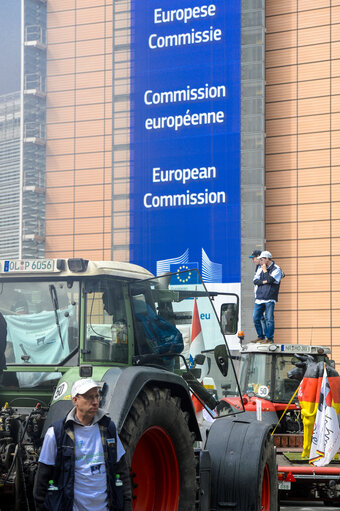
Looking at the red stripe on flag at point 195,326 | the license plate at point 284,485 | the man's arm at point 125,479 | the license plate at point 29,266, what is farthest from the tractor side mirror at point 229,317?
the license plate at point 284,485

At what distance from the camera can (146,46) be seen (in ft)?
149

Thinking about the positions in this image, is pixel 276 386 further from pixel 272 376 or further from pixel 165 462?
pixel 165 462

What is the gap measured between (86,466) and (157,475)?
256 centimetres

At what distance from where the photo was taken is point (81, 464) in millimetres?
5676

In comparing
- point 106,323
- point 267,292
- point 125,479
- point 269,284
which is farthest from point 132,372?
point 269,284

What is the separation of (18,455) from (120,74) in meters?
41.5

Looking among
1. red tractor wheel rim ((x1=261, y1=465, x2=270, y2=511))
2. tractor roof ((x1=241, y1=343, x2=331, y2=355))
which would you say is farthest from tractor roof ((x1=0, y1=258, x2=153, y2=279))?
tractor roof ((x1=241, y1=343, x2=331, y2=355))

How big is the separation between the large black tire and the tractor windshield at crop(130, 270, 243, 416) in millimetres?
335

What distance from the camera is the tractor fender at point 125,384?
7.02 meters

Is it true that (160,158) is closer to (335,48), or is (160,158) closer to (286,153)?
(286,153)

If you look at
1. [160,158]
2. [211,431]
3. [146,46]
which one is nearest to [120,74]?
[146,46]

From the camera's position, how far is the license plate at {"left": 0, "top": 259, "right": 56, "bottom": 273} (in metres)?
7.87

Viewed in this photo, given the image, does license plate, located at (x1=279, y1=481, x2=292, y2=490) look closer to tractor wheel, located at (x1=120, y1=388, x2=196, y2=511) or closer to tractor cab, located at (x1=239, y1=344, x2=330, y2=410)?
tractor cab, located at (x1=239, y1=344, x2=330, y2=410)

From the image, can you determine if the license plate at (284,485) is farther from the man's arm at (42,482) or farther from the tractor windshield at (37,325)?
the man's arm at (42,482)
